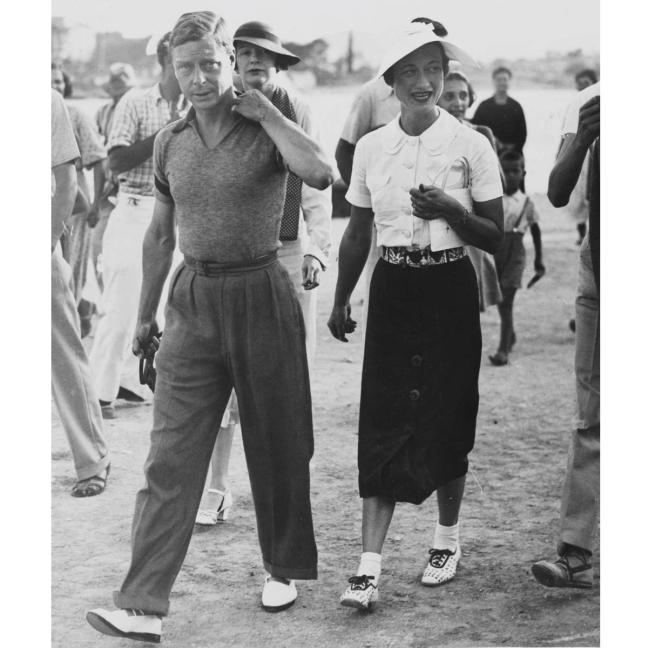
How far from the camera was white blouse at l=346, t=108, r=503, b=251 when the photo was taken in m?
4.23

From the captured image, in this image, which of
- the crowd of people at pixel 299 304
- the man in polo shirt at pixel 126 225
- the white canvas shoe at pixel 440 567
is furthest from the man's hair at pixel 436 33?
the white canvas shoe at pixel 440 567

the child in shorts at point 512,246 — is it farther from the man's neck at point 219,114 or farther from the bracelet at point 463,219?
the man's neck at point 219,114

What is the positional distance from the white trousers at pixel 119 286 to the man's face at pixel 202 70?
6.12ft

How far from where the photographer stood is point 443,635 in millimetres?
4129

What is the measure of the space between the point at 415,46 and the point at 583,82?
839 mm

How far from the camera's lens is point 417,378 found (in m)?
4.36

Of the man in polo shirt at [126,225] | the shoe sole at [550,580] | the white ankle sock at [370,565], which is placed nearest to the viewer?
the white ankle sock at [370,565]

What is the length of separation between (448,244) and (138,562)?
147 cm

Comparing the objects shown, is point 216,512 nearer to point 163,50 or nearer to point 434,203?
point 434,203

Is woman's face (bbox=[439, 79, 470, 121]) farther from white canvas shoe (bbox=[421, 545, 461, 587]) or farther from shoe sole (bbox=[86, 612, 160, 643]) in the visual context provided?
shoe sole (bbox=[86, 612, 160, 643])

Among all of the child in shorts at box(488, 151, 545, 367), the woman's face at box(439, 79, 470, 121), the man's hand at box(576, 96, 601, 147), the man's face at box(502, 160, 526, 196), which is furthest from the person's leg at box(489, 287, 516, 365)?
the man's hand at box(576, 96, 601, 147)

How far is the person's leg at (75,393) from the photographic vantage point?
507 centimetres

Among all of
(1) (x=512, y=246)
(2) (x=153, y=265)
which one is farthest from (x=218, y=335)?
(1) (x=512, y=246)
